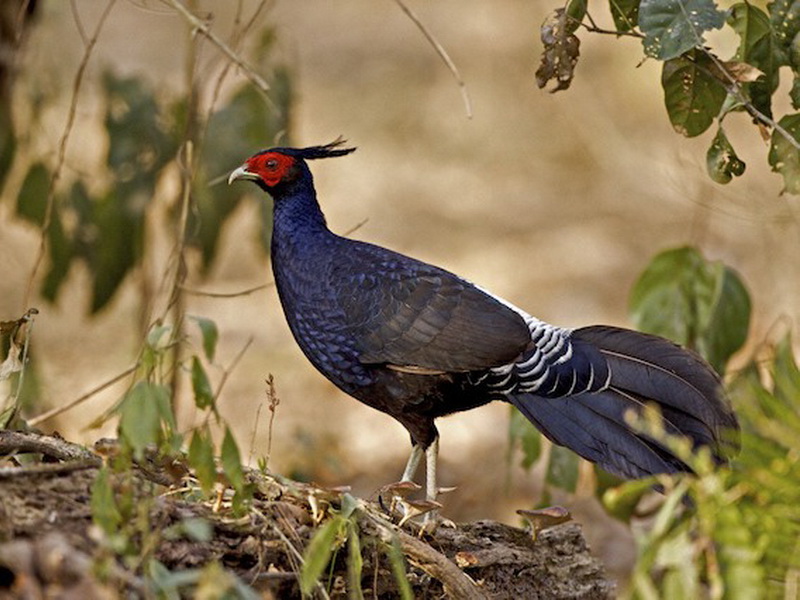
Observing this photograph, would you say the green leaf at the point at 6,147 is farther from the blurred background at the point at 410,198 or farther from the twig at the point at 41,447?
the twig at the point at 41,447

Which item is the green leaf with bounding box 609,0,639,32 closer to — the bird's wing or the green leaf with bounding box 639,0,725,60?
the green leaf with bounding box 639,0,725,60

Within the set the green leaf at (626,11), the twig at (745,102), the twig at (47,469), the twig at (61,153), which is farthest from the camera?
the twig at (61,153)

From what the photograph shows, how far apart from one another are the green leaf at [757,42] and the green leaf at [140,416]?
1.84m

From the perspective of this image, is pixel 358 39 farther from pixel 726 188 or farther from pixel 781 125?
pixel 781 125

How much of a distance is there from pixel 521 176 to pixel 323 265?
8254mm

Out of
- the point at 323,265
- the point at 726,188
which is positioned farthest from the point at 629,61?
the point at 323,265

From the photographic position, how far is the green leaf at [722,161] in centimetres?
349

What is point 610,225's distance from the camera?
1113 cm

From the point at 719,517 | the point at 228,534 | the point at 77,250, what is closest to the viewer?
the point at 719,517

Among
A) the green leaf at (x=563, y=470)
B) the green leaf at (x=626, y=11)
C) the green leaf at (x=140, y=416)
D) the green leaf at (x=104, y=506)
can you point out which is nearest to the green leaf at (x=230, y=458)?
the green leaf at (x=140, y=416)

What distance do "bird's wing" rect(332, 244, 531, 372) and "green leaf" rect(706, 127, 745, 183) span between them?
73 centimetres

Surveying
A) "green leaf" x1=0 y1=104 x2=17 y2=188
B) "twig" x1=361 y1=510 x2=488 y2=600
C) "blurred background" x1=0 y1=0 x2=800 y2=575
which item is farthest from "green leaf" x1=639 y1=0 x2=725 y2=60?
"green leaf" x1=0 y1=104 x2=17 y2=188

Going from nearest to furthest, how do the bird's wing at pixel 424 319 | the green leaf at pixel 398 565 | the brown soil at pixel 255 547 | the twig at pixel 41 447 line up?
the brown soil at pixel 255 547 < the green leaf at pixel 398 565 < the twig at pixel 41 447 < the bird's wing at pixel 424 319

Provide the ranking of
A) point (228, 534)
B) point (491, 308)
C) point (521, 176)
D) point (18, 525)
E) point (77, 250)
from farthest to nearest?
point (521, 176)
point (77, 250)
point (491, 308)
point (228, 534)
point (18, 525)
